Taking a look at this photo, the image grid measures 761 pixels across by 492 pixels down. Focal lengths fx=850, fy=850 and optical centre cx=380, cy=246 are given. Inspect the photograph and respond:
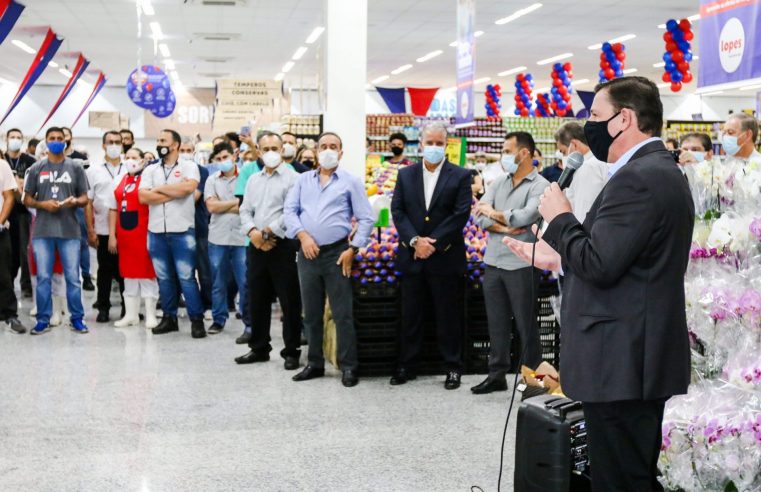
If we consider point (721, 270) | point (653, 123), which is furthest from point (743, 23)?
point (653, 123)

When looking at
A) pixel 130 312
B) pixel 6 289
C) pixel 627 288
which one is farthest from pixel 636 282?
pixel 6 289

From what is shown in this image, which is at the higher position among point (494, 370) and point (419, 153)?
point (419, 153)

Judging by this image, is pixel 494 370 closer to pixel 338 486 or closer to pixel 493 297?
pixel 493 297

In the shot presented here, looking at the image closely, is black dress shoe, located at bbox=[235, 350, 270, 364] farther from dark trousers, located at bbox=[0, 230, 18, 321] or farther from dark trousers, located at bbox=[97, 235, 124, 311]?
dark trousers, located at bbox=[0, 230, 18, 321]

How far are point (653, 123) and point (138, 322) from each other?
644 cm

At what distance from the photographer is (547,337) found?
6.07 meters

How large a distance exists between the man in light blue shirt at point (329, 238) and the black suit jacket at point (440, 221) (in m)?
0.28

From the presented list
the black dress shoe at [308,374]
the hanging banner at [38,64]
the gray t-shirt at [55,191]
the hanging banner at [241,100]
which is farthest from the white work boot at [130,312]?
the hanging banner at [38,64]

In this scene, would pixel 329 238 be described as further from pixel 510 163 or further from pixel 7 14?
pixel 7 14

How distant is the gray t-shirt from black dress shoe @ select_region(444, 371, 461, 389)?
11.8ft

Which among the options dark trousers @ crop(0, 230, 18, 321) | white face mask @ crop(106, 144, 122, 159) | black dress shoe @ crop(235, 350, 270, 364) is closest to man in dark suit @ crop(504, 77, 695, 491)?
black dress shoe @ crop(235, 350, 270, 364)

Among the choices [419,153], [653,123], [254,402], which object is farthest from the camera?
[419,153]

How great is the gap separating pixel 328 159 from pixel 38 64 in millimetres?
13722

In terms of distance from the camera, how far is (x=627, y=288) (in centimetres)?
231
